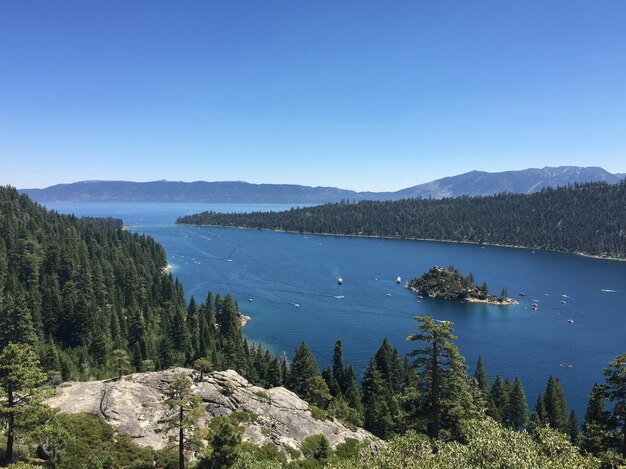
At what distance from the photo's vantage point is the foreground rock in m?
48.5

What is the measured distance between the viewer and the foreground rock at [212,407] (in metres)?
48.5

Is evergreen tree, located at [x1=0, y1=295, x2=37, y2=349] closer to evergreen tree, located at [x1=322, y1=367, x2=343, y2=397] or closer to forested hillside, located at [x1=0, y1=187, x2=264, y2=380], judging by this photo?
forested hillside, located at [x1=0, y1=187, x2=264, y2=380]

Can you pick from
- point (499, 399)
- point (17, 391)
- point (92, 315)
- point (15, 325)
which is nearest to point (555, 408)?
point (499, 399)

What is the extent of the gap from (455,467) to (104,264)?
164 m

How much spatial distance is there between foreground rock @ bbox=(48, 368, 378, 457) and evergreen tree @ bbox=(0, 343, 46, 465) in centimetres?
1210

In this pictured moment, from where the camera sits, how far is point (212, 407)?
2115 inches

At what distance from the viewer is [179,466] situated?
1658 inches

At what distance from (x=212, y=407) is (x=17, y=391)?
75.0 feet

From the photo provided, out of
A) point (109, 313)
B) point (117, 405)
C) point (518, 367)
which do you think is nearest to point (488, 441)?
point (117, 405)

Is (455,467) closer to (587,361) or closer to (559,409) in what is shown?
(559,409)

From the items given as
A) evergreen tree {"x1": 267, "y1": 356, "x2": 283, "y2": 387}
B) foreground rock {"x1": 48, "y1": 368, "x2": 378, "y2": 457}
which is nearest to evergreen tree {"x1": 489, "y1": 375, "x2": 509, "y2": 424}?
foreground rock {"x1": 48, "y1": 368, "x2": 378, "y2": 457}

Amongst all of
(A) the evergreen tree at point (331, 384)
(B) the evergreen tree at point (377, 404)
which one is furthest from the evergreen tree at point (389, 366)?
(A) the evergreen tree at point (331, 384)

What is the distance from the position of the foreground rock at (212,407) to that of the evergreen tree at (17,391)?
12099 millimetres

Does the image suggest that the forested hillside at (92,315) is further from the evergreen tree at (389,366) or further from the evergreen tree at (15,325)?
the evergreen tree at (389,366)
